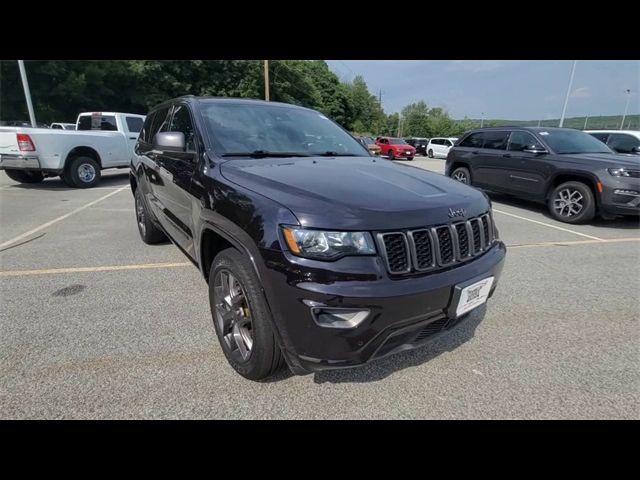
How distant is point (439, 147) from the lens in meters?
29.6

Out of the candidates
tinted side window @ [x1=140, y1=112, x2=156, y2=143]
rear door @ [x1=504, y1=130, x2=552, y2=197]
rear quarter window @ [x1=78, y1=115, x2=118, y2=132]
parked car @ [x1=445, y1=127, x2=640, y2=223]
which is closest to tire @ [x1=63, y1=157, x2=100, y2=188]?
rear quarter window @ [x1=78, y1=115, x2=118, y2=132]

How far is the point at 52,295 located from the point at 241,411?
2558 millimetres

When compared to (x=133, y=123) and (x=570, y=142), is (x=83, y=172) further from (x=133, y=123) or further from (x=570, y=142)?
(x=570, y=142)

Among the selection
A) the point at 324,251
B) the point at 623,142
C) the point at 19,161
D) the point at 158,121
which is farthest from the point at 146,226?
the point at 623,142

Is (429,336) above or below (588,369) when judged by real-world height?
above

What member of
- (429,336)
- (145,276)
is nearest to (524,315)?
(429,336)

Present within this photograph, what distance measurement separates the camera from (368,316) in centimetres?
170

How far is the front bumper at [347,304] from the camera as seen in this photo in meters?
1.68

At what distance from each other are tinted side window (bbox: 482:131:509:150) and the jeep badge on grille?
7163 millimetres

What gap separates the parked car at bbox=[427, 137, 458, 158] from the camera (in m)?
29.2

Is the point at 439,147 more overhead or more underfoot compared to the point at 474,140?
more underfoot

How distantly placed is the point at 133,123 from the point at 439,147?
24.4 meters

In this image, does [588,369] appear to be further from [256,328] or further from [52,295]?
[52,295]

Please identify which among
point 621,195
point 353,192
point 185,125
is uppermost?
point 185,125
